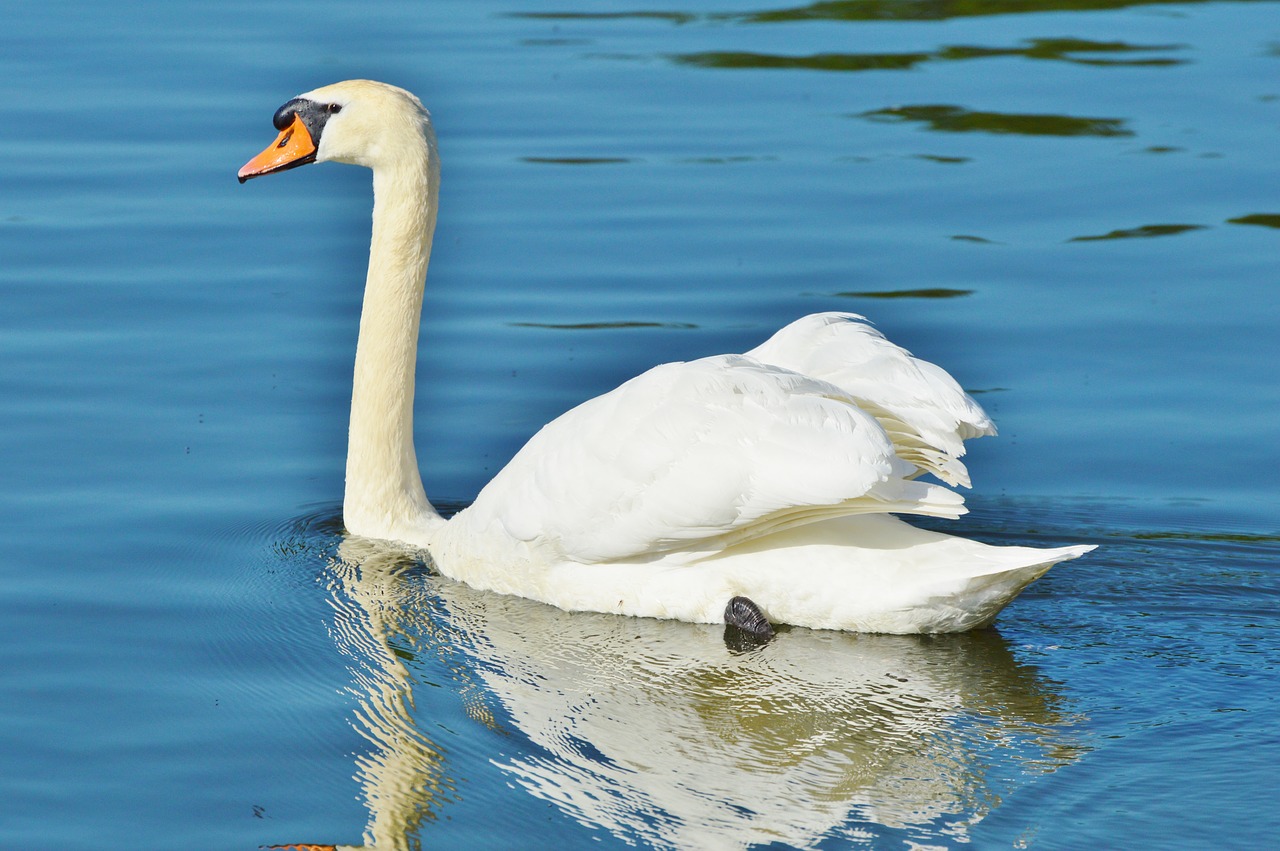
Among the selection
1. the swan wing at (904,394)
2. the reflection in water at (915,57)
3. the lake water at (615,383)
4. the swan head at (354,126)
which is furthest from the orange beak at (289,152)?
the reflection in water at (915,57)

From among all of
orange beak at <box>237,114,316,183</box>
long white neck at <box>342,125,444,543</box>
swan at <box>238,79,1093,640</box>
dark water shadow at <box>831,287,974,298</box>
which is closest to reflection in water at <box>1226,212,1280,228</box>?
dark water shadow at <box>831,287,974,298</box>

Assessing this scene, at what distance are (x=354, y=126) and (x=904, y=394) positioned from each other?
2.70 meters

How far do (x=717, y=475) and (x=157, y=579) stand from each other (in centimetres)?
235

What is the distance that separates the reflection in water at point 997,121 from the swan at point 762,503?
7.19 meters

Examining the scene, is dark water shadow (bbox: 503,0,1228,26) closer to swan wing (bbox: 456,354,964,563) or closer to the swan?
the swan

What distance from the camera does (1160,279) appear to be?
11.0 metres

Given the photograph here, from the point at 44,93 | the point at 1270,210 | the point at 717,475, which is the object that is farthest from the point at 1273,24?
the point at 717,475

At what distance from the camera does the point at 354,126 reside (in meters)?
7.80

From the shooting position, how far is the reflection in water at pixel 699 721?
16.8ft

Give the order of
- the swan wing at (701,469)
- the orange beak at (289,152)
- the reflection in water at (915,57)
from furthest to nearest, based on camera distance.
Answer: the reflection in water at (915,57), the orange beak at (289,152), the swan wing at (701,469)

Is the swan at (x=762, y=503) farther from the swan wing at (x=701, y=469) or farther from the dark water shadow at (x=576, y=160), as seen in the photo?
the dark water shadow at (x=576, y=160)

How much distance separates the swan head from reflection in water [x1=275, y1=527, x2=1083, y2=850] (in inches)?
76.0

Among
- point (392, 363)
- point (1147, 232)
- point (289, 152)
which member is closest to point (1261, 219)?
point (1147, 232)

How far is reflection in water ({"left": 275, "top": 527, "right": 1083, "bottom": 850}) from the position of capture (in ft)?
16.8
